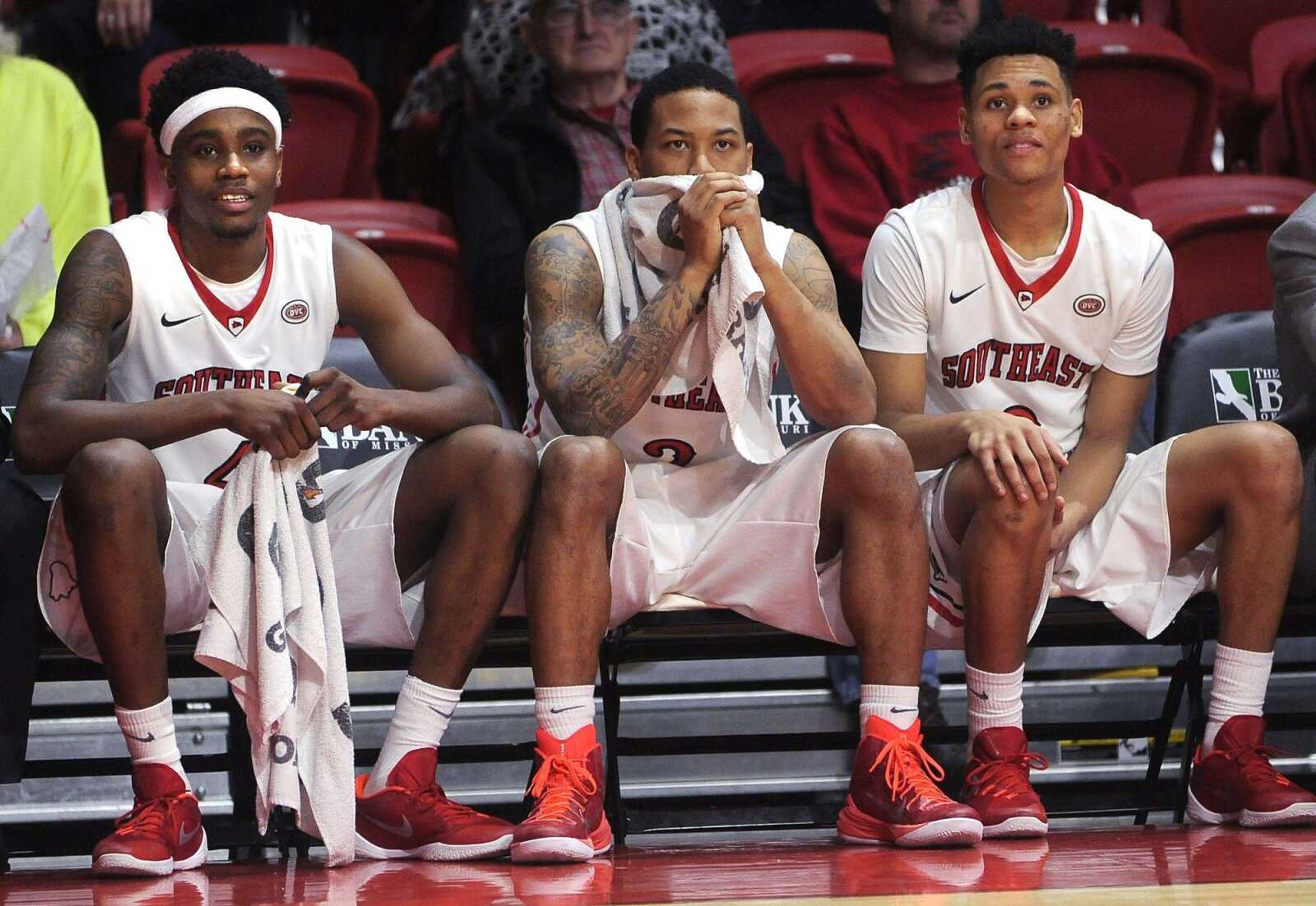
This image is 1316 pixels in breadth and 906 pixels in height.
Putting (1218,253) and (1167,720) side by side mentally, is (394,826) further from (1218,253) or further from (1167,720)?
(1218,253)

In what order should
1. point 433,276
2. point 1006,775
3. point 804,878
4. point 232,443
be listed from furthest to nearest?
point 433,276
point 232,443
point 1006,775
point 804,878

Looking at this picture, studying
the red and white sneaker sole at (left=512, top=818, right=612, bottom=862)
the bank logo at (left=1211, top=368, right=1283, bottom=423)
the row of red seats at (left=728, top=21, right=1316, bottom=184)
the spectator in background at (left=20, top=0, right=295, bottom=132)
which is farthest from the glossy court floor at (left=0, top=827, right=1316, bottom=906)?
the spectator in background at (left=20, top=0, right=295, bottom=132)

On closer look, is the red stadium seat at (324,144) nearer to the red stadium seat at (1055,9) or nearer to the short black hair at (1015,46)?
the short black hair at (1015,46)

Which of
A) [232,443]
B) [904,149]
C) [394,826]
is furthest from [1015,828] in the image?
[904,149]

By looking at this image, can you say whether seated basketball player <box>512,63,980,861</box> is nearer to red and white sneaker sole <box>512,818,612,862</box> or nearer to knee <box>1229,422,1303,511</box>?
red and white sneaker sole <box>512,818,612,862</box>

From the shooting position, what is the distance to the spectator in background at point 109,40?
18.2 ft

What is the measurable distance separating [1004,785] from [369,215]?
2.42 meters

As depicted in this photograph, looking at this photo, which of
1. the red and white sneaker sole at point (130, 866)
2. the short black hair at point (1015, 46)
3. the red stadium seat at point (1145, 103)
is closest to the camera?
the red and white sneaker sole at point (130, 866)

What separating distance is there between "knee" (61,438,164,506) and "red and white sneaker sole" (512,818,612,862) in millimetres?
831

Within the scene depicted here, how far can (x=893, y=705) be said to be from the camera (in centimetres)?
317

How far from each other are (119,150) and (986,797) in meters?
3.32

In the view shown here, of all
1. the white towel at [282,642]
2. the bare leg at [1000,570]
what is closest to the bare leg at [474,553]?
the white towel at [282,642]

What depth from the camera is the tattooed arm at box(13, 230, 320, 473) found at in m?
3.16

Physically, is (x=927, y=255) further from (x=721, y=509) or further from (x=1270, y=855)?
(x=1270, y=855)
